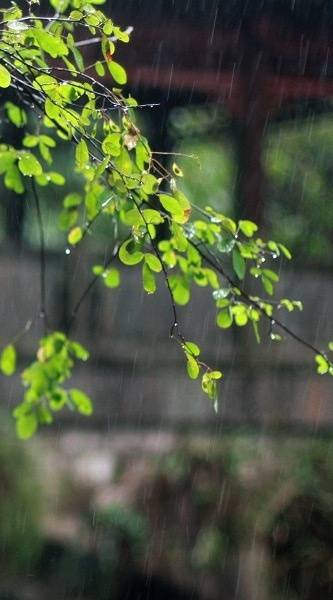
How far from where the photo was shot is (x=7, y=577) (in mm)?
5215

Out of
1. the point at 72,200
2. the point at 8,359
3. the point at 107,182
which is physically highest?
the point at 107,182

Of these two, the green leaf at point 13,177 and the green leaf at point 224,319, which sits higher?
the green leaf at point 13,177

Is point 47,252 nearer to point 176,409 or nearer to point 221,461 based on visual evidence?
point 176,409

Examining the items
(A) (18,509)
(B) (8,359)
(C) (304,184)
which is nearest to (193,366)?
(B) (8,359)

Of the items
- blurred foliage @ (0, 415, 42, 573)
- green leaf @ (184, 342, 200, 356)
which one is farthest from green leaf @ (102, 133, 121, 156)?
blurred foliage @ (0, 415, 42, 573)

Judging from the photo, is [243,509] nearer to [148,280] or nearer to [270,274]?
[270,274]

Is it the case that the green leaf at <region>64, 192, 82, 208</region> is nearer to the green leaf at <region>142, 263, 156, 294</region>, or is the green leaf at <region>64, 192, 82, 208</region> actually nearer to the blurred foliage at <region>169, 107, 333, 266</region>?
the green leaf at <region>142, 263, 156, 294</region>

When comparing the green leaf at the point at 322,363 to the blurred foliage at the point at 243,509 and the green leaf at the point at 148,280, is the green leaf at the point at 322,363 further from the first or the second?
the blurred foliage at the point at 243,509

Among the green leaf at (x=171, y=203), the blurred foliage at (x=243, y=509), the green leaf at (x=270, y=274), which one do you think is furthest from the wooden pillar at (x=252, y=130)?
the green leaf at (x=171, y=203)

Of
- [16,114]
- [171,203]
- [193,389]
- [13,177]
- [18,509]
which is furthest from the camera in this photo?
[193,389]

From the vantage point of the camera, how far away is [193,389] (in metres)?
7.25

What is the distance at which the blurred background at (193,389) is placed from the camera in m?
4.93

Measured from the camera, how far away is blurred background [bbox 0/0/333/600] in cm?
493

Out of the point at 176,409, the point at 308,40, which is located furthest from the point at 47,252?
the point at 308,40
